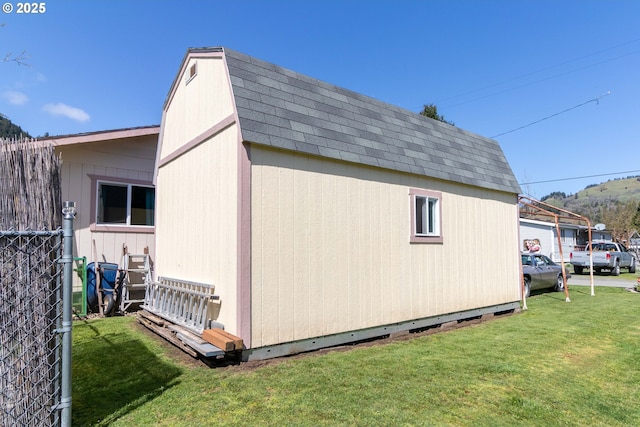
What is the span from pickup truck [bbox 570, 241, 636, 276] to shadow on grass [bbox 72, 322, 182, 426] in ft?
70.5

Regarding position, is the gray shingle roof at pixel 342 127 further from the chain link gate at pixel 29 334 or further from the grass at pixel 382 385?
the grass at pixel 382 385

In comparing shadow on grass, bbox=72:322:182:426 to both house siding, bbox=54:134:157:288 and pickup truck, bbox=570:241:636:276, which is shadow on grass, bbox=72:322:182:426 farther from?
pickup truck, bbox=570:241:636:276

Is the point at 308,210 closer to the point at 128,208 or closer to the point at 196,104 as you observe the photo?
the point at 196,104

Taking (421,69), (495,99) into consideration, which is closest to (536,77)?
(495,99)

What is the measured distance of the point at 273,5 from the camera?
1059 centimetres

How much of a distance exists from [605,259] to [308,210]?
67.7ft

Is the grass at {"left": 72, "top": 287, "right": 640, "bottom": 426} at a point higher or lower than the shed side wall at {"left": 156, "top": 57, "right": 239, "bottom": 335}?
lower

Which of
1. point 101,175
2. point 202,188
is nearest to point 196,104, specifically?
point 202,188

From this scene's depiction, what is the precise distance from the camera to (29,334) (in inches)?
98.6

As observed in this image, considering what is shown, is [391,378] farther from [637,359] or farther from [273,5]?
[273,5]

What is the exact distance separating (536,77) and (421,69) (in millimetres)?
5506

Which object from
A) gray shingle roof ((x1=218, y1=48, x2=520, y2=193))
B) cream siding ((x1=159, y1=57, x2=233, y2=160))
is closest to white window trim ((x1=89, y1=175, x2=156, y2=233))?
cream siding ((x1=159, y1=57, x2=233, y2=160))

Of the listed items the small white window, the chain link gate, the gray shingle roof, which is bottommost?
the chain link gate

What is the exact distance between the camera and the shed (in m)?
4.79
